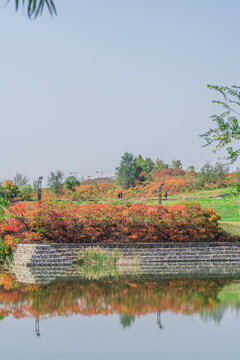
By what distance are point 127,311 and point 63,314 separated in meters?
1.46

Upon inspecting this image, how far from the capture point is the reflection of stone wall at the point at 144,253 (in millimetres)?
22031

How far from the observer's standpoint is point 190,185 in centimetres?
4912

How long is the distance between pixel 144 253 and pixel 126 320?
464 inches

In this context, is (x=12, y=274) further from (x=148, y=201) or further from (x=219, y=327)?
(x=148, y=201)

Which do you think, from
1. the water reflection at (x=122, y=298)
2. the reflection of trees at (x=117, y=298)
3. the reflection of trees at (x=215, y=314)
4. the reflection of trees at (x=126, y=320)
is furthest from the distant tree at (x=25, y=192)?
the reflection of trees at (x=126, y=320)

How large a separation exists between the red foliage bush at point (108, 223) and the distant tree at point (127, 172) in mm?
31054

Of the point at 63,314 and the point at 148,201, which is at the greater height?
the point at 148,201

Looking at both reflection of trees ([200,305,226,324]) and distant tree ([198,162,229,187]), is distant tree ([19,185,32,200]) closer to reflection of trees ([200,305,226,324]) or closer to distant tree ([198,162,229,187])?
distant tree ([198,162,229,187])

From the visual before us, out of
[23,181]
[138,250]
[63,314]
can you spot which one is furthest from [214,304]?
[23,181]

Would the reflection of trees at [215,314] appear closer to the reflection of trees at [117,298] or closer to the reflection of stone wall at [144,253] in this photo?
the reflection of trees at [117,298]

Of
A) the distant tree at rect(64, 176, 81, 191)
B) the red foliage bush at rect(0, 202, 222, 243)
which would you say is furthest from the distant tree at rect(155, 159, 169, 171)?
the red foliage bush at rect(0, 202, 222, 243)

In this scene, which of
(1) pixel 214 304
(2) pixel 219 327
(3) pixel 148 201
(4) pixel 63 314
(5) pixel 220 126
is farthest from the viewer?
(3) pixel 148 201

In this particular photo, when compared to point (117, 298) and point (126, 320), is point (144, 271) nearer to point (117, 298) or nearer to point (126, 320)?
point (117, 298)

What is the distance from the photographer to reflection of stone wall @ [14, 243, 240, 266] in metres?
22.0
